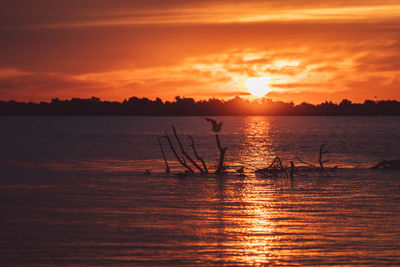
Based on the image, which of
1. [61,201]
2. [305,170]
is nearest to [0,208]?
[61,201]

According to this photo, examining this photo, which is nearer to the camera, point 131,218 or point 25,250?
point 25,250

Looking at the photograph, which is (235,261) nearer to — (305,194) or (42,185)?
(305,194)

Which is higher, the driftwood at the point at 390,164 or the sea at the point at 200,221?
the driftwood at the point at 390,164

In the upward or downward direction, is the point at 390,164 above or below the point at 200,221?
above

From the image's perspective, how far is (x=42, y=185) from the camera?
31562 mm

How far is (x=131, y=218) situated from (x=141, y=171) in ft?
68.4

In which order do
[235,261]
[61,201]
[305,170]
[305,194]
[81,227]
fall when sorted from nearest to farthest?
[235,261] → [81,227] → [61,201] → [305,194] → [305,170]

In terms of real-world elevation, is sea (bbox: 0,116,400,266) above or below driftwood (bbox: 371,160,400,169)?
below

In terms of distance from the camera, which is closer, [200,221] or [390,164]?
[200,221]

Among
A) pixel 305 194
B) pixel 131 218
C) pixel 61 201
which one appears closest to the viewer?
pixel 131 218

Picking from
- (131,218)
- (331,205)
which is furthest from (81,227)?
(331,205)

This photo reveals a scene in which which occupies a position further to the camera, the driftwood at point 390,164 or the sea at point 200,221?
the driftwood at point 390,164

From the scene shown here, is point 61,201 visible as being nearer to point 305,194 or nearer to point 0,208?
point 0,208

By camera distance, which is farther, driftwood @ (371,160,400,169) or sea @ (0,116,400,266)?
driftwood @ (371,160,400,169)
